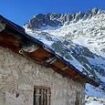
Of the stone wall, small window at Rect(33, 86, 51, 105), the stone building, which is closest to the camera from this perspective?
the stone building

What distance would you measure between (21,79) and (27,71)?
0.92ft

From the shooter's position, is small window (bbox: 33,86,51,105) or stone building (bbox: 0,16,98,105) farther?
small window (bbox: 33,86,51,105)

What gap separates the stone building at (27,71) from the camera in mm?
7174

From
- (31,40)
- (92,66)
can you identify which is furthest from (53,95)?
(92,66)

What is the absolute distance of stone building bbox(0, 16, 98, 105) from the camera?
7.17m

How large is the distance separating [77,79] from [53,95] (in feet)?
5.43

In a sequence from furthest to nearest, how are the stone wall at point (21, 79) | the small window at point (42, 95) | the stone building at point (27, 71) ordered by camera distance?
the small window at point (42, 95)
the stone wall at point (21, 79)
the stone building at point (27, 71)

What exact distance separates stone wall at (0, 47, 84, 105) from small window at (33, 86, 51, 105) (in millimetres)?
112

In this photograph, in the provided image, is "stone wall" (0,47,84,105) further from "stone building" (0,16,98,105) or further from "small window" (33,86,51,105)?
"small window" (33,86,51,105)

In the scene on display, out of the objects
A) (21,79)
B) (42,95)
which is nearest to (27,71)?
(21,79)

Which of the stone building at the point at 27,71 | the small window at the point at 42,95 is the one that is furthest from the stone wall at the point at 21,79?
the small window at the point at 42,95

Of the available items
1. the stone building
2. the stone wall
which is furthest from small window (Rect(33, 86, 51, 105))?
the stone wall

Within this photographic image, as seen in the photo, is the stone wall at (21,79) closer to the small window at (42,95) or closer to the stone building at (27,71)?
the stone building at (27,71)

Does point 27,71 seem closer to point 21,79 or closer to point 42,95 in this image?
point 21,79
